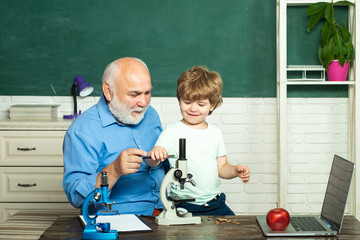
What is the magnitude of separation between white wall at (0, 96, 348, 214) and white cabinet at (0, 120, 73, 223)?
47cm

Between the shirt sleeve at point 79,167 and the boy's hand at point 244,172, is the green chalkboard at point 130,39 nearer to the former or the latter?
the shirt sleeve at point 79,167

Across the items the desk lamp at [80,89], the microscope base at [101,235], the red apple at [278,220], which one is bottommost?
the microscope base at [101,235]

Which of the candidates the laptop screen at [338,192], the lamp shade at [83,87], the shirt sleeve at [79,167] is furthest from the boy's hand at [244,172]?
the lamp shade at [83,87]

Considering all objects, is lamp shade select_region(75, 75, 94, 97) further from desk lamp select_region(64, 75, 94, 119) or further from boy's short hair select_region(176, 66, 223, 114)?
boy's short hair select_region(176, 66, 223, 114)

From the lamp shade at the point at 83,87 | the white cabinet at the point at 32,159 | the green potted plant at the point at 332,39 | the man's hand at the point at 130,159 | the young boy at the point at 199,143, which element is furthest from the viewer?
the lamp shade at the point at 83,87

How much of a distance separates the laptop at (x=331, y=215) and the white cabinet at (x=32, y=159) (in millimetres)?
2133

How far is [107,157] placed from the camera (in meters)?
2.51

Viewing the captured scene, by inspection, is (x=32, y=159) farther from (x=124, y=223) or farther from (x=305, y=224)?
(x=305, y=224)

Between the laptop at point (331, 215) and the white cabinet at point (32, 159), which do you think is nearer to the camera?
the laptop at point (331, 215)

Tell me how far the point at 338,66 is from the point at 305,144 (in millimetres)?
720

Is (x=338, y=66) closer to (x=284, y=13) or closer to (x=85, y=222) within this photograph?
(x=284, y=13)

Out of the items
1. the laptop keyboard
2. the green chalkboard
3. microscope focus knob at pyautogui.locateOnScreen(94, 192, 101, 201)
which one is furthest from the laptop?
the green chalkboard

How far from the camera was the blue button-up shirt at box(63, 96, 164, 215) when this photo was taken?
2.35 metres

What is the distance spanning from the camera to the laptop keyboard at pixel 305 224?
1.91 meters
